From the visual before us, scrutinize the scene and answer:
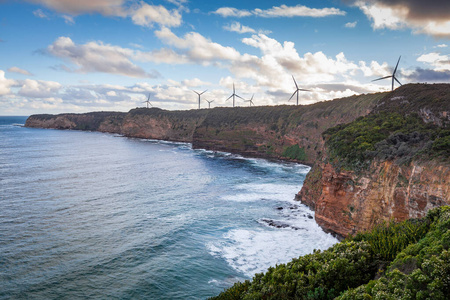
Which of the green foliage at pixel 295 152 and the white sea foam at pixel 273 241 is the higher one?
the green foliage at pixel 295 152

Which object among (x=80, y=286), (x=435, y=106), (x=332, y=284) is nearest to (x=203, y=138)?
(x=435, y=106)

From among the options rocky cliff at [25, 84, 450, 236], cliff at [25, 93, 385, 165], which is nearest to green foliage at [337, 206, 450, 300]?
rocky cliff at [25, 84, 450, 236]

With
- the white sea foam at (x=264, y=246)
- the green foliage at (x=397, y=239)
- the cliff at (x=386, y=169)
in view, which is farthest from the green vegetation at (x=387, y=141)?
the green foliage at (x=397, y=239)

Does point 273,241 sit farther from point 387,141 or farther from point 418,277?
point 418,277

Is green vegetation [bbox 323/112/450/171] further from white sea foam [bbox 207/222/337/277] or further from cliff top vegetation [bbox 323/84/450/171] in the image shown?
white sea foam [bbox 207/222/337/277]

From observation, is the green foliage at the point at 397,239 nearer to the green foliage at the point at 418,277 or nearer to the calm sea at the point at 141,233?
the green foliage at the point at 418,277

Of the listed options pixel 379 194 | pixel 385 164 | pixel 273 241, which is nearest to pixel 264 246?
pixel 273 241

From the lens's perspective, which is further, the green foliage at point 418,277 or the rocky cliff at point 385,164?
the rocky cliff at point 385,164

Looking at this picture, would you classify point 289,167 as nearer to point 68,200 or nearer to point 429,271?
point 68,200
